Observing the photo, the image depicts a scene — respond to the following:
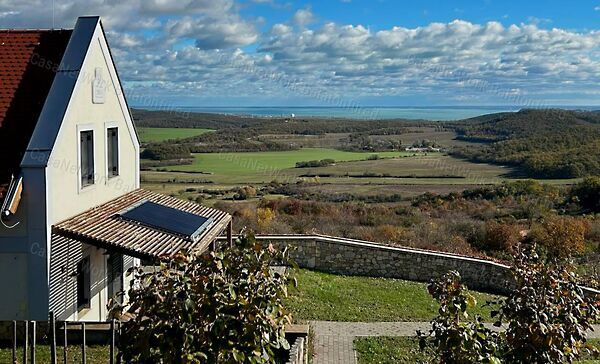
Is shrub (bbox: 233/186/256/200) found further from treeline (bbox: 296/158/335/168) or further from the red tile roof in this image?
the red tile roof

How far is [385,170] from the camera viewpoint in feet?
165

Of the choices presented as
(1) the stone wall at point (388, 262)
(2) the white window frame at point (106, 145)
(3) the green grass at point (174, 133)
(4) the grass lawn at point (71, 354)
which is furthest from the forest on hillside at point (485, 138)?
(4) the grass lawn at point (71, 354)

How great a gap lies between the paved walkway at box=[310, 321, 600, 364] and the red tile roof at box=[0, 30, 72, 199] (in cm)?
650

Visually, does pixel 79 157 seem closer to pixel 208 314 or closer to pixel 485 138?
pixel 208 314

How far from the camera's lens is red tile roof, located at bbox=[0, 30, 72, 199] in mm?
10180

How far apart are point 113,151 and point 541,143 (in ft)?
136

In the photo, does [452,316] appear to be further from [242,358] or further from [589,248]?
[589,248]

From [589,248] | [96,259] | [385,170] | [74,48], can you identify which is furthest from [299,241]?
[385,170]

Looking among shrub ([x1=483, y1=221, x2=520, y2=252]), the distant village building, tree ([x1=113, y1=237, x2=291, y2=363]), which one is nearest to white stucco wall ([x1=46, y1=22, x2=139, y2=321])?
tree ([x1=113, y1=237, x2=291, y2=363])

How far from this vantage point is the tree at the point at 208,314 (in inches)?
195

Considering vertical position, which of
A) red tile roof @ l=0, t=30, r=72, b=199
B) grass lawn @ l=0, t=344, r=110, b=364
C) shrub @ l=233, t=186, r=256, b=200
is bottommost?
shrub @ l=233, t=186, r=256, b=200

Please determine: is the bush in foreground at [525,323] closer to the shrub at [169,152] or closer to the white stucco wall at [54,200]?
the white stucco wall at [54,200]

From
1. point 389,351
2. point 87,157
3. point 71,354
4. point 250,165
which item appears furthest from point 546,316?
point 250,165

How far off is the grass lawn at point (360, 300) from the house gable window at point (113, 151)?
492 centimetres
